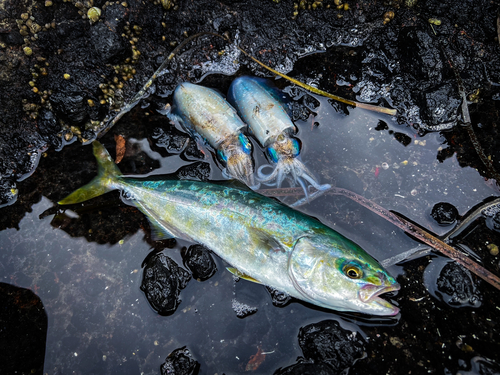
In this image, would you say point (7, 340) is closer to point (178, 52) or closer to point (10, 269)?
point (10, 269)

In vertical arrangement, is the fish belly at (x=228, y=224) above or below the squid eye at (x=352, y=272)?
below

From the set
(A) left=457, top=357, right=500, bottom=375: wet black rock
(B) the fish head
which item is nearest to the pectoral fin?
(B) the fish head

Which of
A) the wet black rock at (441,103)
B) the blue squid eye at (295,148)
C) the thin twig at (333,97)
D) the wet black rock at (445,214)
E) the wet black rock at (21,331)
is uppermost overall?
the wet black rock at (441,103)

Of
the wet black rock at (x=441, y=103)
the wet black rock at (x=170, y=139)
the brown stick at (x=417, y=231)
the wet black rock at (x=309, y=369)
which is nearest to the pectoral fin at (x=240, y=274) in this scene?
the wet black rock at (x=309, y=369)

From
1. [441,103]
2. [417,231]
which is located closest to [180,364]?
[417,231]

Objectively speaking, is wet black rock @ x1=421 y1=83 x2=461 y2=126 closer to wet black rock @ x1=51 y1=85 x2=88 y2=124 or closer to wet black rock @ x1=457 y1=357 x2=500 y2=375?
wet black rock @ x1=457 y1=357 x2=500 y2=375

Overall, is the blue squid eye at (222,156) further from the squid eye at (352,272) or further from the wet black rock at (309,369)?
the wet black rock at (309,369)
